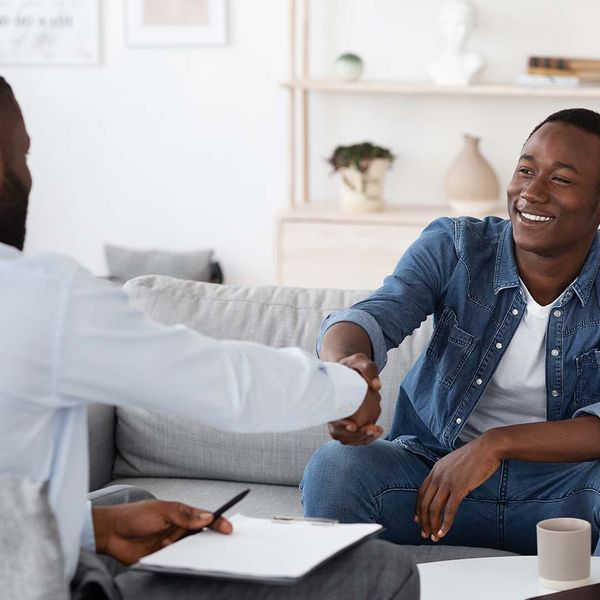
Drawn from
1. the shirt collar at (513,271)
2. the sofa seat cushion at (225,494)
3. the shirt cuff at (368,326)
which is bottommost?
the sofa seat cushion at (225,494)

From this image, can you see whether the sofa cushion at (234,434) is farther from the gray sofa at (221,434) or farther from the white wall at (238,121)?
the white wall at (238,121)

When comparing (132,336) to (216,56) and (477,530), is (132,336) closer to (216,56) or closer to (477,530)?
(477,530)

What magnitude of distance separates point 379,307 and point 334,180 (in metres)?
2.63

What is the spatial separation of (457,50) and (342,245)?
82 cm

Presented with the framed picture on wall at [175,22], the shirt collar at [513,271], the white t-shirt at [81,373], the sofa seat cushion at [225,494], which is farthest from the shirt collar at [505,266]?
the framed picture on wall at [175,22]

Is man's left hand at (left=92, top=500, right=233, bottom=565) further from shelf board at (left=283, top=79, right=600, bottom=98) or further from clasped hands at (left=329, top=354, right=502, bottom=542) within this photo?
shelf board at (left=283, top=79, right=600, bottom=98)

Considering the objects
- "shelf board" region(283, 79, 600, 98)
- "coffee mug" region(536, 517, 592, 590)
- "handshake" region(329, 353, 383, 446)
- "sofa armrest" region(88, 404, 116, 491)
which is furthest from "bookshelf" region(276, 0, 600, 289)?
"coffee mug" region(536, 517, 592, 590)

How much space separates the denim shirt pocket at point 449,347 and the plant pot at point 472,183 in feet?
6.96

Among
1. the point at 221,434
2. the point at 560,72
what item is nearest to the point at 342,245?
the point at 560,72

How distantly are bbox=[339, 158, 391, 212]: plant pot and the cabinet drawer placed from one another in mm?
117

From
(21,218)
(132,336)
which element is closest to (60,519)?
(132,336)

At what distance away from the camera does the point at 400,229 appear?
407cm

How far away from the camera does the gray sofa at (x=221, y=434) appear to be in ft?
7.52

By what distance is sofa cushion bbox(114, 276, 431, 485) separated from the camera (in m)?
2.30
